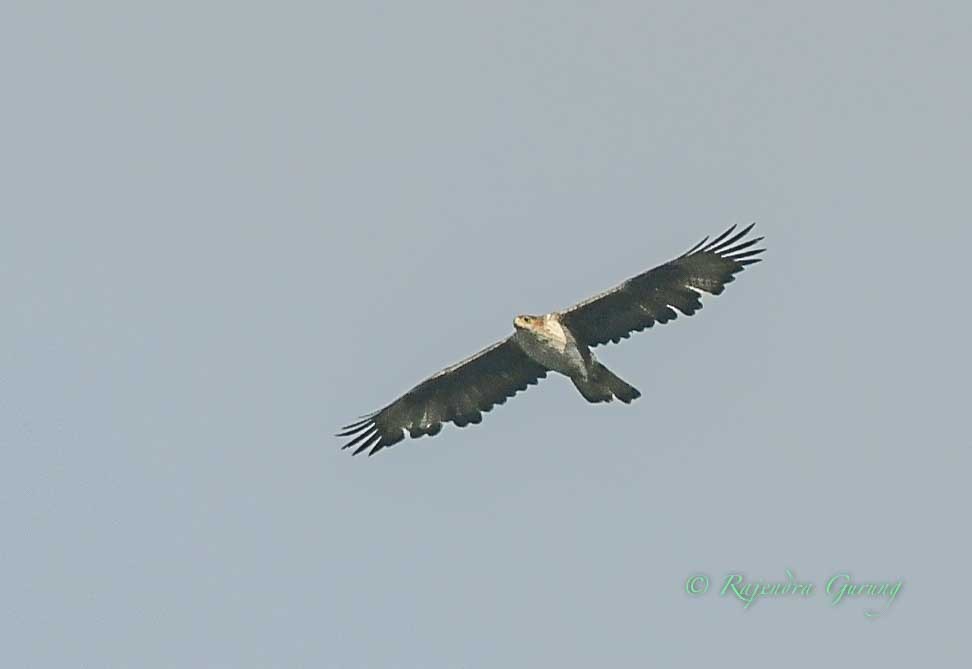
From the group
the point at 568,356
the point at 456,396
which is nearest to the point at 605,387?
the point at 568,356

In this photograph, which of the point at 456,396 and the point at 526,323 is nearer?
the point at 526,323

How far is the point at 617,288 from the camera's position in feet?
71.9

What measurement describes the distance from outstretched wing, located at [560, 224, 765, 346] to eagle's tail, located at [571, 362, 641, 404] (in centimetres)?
54

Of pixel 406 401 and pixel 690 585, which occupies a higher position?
pixel 406 401

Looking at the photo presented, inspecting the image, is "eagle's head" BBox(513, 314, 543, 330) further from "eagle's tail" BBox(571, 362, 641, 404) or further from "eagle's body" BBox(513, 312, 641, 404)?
"eagle's tail" BBox(571, 362, 641, 404)

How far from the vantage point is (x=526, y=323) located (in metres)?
21.7

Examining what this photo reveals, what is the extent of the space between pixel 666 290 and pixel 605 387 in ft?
4.72

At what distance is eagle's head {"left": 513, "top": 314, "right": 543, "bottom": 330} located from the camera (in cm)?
2169

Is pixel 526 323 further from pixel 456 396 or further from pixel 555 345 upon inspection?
pixel 456 396

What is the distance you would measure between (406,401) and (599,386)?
314 cm

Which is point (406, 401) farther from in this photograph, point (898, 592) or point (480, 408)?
point (898, 592)

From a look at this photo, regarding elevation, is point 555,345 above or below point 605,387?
above

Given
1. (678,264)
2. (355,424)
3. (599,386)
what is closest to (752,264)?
(678,264)

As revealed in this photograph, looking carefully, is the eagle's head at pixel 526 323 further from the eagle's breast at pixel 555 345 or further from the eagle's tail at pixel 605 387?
the eagle's tail at pixel 605 387
